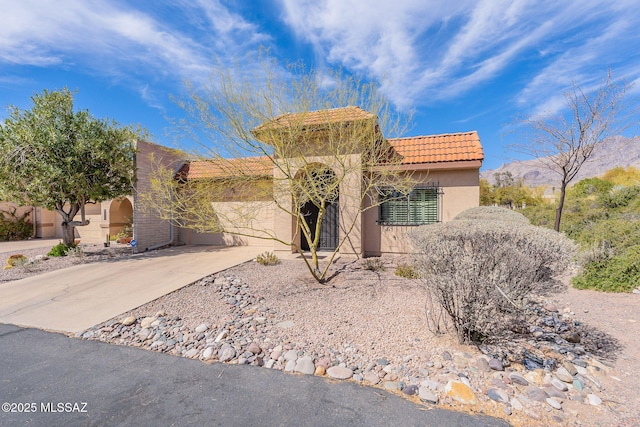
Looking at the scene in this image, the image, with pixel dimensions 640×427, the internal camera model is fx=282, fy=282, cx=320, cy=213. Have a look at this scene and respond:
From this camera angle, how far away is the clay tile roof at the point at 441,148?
11195 mm

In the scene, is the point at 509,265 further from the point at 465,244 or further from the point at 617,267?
the point at 617,267

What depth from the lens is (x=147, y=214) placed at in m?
13.1

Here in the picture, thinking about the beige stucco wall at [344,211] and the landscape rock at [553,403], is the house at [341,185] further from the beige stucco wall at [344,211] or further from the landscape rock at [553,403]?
the landscape rock at [553,403]

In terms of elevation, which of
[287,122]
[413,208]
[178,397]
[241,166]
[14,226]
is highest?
[287,122]

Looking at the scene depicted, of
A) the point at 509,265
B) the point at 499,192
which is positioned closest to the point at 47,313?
the point at 509,265

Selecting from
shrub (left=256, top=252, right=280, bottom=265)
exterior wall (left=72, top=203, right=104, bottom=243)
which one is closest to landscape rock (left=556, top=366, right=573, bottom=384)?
shrub (left=256, top=252, right=280, bottom=265)

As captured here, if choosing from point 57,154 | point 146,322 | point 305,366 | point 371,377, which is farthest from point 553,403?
point 57,154

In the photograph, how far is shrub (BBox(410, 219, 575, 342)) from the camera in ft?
12.6

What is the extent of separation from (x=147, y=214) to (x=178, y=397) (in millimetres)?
11695

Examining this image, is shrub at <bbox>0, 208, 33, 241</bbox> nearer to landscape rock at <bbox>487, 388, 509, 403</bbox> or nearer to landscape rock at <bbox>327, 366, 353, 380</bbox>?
landscape rock at <bbox>327, 366, 353, 380</bbox>

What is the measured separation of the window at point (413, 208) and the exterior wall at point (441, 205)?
23 cm

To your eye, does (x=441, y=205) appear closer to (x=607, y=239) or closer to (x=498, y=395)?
(x=607, y=239)

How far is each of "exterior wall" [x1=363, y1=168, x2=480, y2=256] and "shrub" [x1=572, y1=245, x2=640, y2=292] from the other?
13.1ft

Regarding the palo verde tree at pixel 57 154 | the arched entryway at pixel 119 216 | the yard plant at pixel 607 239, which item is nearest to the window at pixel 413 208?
the yard plant at pixel 607 239
